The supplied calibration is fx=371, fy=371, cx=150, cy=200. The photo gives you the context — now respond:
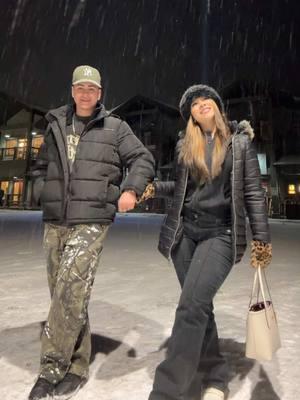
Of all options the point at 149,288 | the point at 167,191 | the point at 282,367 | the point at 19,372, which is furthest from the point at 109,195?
the point at 149,288

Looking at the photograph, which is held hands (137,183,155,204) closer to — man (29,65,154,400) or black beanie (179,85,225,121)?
man (29,65,154,400)

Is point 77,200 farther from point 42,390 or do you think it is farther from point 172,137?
point 172,137

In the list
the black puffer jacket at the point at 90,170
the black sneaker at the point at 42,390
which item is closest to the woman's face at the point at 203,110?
the black puffer jacket at the point at 90,170

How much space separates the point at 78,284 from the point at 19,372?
83 cm

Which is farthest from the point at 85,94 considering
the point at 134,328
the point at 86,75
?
the point at 134,328

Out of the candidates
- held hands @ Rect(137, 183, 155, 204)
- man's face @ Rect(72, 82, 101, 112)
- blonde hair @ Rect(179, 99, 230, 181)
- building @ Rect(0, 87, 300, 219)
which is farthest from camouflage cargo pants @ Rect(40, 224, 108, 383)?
building @ Rect(0, 87, 300, 219)

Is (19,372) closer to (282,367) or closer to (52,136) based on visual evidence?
(52,136)

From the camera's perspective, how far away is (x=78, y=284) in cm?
233

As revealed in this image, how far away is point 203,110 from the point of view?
248 cm

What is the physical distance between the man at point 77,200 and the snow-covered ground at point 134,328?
0.23m

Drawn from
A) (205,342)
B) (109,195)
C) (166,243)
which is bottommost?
(205,342)

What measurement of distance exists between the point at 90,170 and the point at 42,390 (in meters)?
1.37

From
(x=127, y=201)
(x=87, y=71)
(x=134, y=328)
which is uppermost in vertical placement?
(x=87, y=71)

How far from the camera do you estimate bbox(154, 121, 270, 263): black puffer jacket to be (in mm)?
2264
